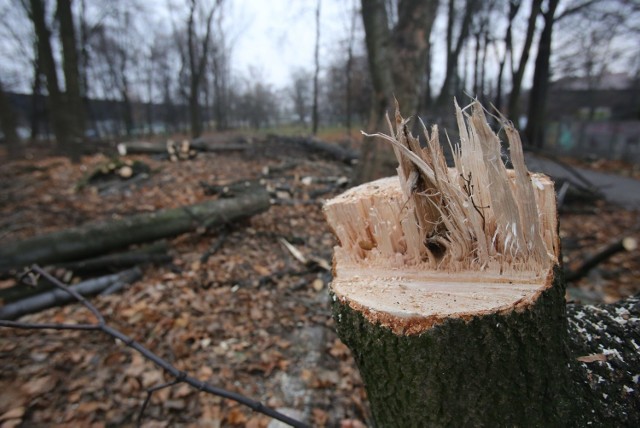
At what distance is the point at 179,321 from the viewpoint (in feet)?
9.40

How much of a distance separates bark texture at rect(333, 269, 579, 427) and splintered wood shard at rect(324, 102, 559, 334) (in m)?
0.06

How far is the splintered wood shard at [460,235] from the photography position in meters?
0.94

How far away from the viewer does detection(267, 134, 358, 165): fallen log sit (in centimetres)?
936

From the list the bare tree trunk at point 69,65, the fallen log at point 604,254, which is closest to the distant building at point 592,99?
the fallen log at point 604,254

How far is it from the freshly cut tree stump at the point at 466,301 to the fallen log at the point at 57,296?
297cm

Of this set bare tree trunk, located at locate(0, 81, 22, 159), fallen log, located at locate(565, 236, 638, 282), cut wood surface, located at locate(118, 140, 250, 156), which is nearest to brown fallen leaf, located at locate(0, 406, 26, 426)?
fallen log, located at locate(565, 236, 638, 282)

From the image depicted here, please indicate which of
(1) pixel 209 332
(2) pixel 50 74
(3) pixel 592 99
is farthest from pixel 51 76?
(3) pixel 592 99

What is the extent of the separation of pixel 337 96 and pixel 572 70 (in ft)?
52.8

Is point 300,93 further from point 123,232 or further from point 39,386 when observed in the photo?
point 39,386

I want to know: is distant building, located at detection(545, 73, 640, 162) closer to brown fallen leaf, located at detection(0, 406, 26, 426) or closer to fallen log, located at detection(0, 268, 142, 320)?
fallen log, located at detection(0, 268, 142, 320)

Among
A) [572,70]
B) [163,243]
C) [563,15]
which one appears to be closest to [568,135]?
[572,70]

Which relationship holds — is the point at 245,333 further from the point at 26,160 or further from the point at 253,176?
the point at 26,160

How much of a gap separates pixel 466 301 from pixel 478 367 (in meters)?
0.18

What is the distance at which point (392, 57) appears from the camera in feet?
16.9
